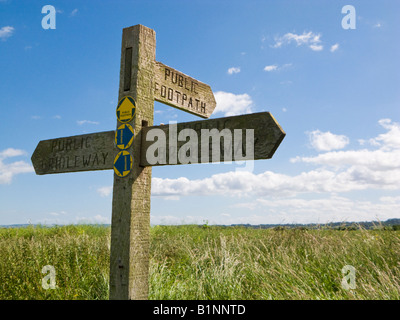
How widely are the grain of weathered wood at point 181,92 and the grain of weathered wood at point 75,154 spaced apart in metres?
0.56

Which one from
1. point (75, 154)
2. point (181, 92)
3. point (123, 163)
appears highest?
point (181, 92)

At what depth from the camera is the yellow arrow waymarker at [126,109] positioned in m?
2.61

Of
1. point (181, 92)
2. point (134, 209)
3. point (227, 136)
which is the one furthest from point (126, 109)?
point (227, 136)

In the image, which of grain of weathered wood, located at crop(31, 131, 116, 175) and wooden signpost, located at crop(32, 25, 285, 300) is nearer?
wooden signpost, located at crop(32, 25, 285, 300)

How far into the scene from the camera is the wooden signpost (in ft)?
7.26

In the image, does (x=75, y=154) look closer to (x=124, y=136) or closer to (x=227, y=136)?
(x=124, y=136)

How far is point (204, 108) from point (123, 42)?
0.94 metres

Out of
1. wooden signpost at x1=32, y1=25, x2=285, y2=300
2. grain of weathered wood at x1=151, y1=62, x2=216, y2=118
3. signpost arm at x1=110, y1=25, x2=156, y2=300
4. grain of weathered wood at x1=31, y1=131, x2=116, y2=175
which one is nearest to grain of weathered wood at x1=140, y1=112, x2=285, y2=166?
wooden signpost at x1=32, y1=25, x2=285, y2=300

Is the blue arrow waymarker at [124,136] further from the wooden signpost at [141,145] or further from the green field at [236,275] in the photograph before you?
the green field at [236,275]

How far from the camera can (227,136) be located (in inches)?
89.0

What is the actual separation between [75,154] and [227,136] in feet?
4.76

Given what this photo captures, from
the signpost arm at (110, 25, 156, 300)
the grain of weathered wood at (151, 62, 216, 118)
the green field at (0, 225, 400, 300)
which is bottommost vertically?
the green field at (0, 225, 400, 300)

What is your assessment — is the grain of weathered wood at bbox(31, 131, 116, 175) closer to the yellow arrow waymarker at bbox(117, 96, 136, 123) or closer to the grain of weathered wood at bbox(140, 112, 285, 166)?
the yellow arrow waymarker at bbox(117, 96, 136, 123)
